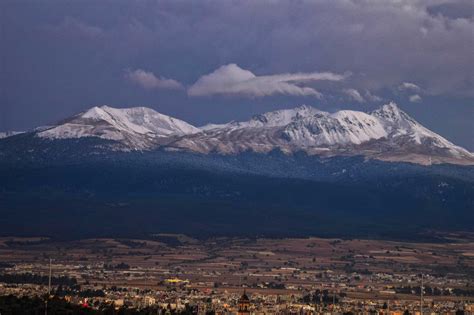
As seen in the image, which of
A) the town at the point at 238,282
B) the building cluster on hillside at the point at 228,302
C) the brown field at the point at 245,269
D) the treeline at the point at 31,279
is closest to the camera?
the building cluster on hillside at the point at 228,302

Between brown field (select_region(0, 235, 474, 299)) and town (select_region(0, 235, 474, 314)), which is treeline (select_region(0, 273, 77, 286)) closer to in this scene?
town (select_region(0, 235, 474, 314))

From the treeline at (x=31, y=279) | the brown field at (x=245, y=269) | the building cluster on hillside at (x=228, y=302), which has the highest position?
the brown field at (x=245, y=269)

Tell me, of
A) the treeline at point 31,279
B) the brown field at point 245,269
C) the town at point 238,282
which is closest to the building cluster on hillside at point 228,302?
the town at point 238,282

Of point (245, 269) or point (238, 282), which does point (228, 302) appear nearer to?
point (238, 282)

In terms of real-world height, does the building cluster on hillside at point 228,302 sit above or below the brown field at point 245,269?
below

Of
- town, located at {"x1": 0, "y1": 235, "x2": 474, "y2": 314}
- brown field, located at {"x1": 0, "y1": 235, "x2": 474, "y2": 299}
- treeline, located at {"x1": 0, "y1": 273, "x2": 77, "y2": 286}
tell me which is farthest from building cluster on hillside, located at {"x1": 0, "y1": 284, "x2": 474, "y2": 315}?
brown field, located at {"x1": 0, "y1": 235, "x2": 474, "y2": 299}

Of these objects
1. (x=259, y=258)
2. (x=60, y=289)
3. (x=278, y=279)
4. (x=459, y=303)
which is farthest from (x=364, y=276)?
(x=60, y=289)

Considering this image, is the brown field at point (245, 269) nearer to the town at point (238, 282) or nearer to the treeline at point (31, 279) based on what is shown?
the town at point (238, 282)

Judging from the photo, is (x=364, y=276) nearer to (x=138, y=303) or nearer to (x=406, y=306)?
(x=406, y=306)

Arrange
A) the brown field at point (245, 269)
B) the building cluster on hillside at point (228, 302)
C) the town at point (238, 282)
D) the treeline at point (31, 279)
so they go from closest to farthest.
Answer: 1. the building cluster on hillside at point (228, 302)
2. the town at point (238, 282)
3. the treeline at point (31, 279)
4. the brown field at point (245, 269)
